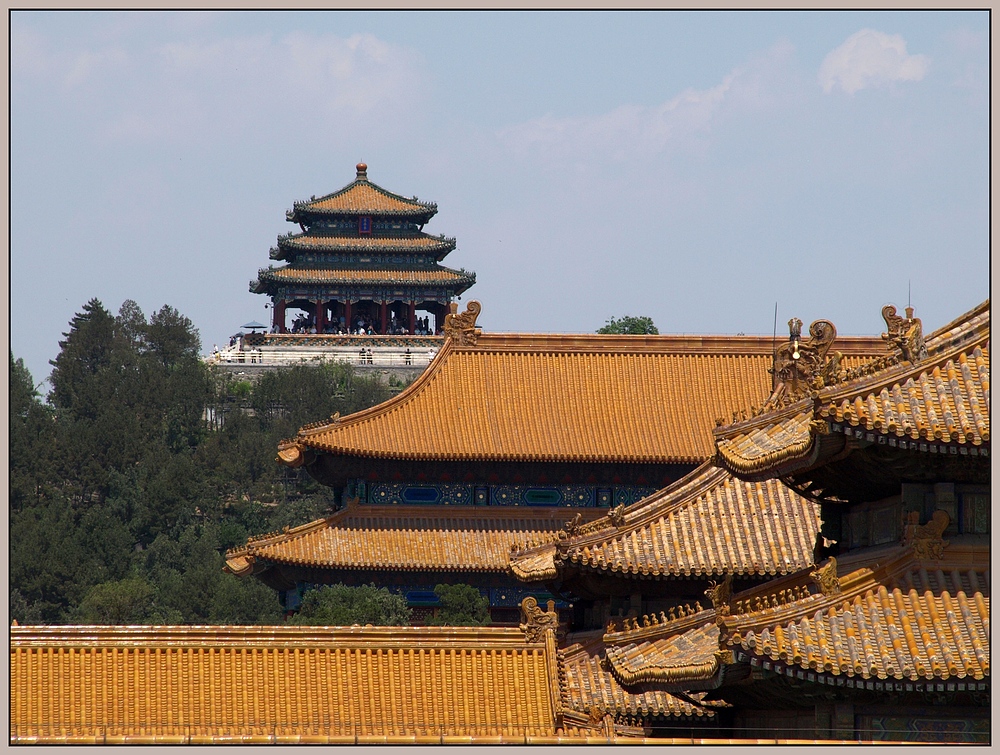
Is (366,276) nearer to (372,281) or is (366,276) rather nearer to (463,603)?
(372,281)

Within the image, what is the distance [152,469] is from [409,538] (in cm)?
3422

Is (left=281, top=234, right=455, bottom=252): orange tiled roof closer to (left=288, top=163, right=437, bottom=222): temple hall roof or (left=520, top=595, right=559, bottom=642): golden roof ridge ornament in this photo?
(left=288, top=163, right=437, bottom=222): temple hall roof

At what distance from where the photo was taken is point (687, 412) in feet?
147

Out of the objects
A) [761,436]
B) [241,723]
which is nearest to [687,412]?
[241,723]

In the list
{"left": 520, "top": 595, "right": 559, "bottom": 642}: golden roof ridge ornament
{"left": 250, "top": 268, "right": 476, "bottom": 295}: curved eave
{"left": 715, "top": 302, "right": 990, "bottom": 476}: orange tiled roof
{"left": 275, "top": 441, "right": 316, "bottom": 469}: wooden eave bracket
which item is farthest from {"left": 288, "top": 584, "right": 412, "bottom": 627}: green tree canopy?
{"left": 250, "top": 268, "right": 476, "bottom": 295}: curved eave

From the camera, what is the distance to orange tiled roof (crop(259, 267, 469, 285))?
8819cm

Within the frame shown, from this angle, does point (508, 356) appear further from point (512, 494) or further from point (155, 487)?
point (155, 487)

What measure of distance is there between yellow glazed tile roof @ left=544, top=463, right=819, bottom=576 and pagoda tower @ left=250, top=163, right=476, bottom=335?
2452 inches

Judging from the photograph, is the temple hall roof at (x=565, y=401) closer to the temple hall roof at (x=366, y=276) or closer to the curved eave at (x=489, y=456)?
the curved eave at (x=489, y=456)

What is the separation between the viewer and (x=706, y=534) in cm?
2589

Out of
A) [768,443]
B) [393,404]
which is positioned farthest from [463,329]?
[768,443]

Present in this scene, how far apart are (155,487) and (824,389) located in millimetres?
57368

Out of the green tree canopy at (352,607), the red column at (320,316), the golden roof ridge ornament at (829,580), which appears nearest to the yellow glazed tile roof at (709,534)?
the golden roof ridge ornament at (829,580)

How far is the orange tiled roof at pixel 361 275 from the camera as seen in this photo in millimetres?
88188
